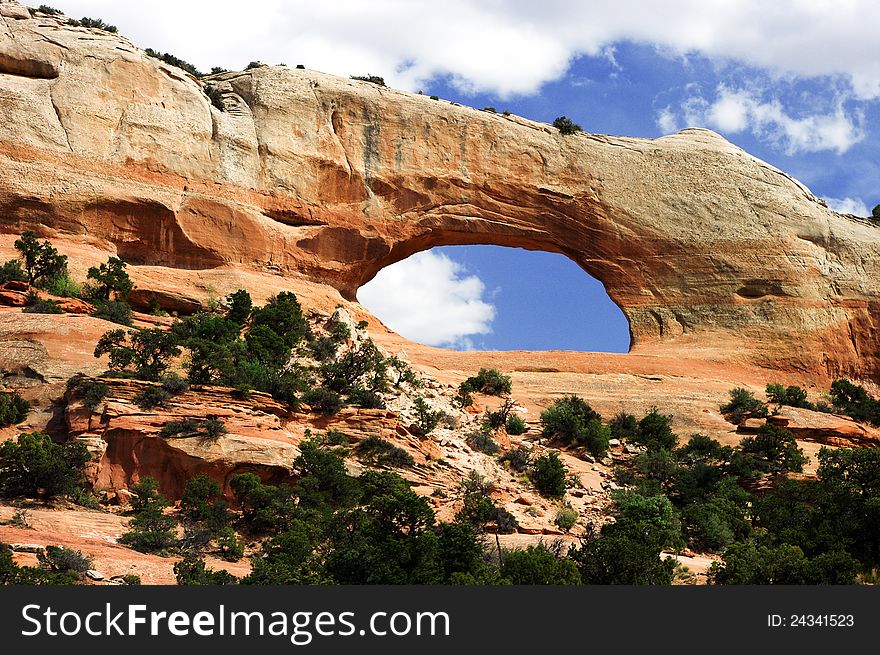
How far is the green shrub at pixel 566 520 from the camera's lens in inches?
1059

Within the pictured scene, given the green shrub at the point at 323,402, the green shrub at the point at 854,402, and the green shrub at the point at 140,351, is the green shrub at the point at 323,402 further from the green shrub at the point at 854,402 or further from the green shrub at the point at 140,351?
the green shrub at the point at 854,402

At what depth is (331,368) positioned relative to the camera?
32.2 meters

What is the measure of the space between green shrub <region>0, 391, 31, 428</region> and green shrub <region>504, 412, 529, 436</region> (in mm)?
13724

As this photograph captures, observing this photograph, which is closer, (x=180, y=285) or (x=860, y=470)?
(x=860, y=470)

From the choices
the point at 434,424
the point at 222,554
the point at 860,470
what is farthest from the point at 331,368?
the point at 860,470

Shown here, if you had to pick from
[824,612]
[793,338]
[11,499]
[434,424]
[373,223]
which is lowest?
[824,612]

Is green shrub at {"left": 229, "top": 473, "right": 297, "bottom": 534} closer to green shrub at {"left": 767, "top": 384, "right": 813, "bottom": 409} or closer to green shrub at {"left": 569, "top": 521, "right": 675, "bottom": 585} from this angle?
green shrub at {"left": 569, "top": 521, "right": 675, "bottom": 585}

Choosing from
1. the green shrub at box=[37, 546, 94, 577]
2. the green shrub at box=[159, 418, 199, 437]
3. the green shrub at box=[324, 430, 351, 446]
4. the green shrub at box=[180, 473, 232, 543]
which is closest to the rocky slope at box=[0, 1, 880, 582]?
the green shrub at box=[324, 430, 351, 446]

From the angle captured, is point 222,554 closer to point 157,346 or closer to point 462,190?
point 157,346

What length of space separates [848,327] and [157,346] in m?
28.4

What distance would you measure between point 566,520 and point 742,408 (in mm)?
13315

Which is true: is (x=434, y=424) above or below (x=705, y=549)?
above

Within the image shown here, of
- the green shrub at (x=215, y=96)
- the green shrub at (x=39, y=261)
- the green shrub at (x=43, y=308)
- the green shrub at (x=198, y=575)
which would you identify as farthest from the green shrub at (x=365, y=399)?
the green shrub at (x=215, y=96)

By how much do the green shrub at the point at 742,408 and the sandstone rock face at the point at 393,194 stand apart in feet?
19.4
